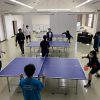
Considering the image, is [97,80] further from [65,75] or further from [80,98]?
[65,75]

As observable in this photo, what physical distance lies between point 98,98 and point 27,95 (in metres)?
2.54

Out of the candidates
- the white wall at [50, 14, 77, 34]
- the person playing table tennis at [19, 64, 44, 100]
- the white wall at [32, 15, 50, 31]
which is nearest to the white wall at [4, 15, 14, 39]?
the white wall at [50, 14, 77, 34]

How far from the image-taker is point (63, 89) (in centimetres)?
438

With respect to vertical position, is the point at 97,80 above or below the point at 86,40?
below

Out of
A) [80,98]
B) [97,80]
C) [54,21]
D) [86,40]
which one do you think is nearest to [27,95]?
[80,98]

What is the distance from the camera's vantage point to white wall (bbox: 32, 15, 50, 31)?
20312 mm

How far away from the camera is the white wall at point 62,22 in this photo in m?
13.1

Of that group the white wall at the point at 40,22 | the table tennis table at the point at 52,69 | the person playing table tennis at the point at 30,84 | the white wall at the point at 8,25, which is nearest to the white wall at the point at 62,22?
the white wall at the point at 8,25

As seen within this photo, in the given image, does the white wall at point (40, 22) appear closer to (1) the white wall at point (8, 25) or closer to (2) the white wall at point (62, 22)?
(1) the white wall at point (8, 25)

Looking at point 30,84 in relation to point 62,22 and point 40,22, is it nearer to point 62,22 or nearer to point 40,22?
point 62,22

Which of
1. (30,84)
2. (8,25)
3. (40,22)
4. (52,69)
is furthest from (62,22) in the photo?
(30,84)

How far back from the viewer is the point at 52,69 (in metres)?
4.23

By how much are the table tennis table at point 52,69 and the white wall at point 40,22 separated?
15702mm

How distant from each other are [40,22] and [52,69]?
1716 cm
